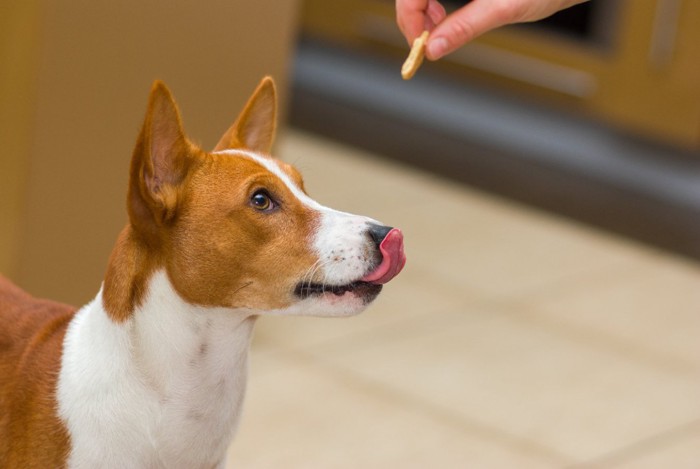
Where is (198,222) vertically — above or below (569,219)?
above

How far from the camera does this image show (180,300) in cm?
200

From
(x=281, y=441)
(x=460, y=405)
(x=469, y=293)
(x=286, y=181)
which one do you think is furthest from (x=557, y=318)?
(x=286, y=181)

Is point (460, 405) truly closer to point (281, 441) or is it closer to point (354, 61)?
point (281, 441)

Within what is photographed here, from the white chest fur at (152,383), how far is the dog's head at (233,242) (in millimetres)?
35

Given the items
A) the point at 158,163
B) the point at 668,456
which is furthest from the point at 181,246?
the point at 668,456

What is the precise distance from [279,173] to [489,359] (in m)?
2.03

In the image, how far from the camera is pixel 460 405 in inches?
144

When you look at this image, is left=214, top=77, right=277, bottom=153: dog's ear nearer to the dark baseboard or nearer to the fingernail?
the fingernail

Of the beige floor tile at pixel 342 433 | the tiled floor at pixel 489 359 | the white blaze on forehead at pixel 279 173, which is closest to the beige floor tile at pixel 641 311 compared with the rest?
the tiled floor at pixel 489 359

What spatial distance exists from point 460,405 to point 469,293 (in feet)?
2.72

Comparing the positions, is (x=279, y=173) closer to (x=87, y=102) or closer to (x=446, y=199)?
(x=87, y=102)

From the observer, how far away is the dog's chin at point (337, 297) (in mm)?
1982

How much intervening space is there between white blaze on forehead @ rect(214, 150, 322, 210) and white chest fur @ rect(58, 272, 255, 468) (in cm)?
21

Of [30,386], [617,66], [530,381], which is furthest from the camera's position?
[617,66]
